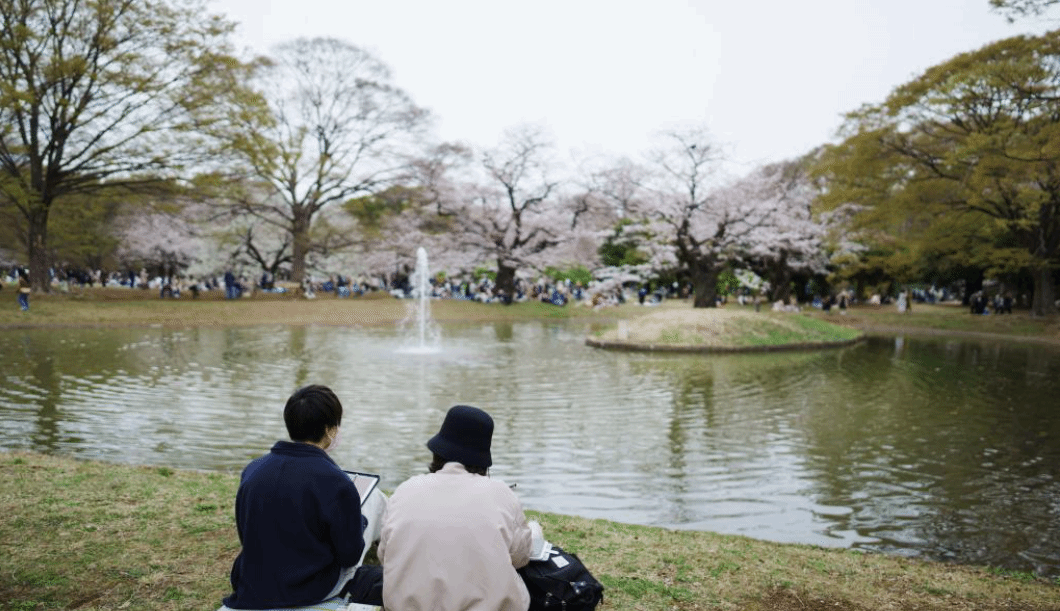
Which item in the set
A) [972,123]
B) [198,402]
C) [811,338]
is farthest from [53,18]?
[972,123]

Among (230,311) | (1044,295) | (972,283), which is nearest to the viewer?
(230,311)

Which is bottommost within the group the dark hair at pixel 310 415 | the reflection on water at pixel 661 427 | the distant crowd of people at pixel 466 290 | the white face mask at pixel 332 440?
the reflection on water at pixel 661 427

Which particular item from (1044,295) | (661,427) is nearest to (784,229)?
(1044,295)

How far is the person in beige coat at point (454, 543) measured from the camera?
7.82ft

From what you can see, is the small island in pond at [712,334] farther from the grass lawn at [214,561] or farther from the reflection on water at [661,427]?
the grass lawn at [214,561]

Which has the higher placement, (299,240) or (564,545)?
(299,240)

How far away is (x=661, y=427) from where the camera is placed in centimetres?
A: 940

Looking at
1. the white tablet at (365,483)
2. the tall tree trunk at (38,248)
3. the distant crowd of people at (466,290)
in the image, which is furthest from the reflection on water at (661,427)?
the distant crowd of people at (466,290)

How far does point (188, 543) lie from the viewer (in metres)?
4.21

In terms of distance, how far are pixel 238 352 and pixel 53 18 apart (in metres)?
14.5

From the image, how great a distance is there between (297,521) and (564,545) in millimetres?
2283

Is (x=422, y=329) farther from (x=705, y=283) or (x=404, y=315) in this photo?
(x=705, y=283)

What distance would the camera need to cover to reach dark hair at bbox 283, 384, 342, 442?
8.63 ft

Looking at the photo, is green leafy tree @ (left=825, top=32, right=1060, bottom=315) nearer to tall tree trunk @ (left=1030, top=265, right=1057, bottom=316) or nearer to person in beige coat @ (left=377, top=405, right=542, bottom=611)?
tall tree trunk @ (left=1030, top=265, right=1057, bottom=316)
